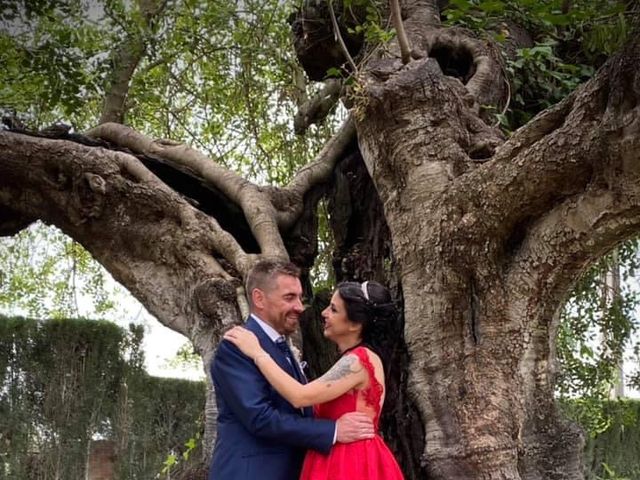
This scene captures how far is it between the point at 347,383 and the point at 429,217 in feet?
3.85

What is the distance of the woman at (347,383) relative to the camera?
3396 millimetres

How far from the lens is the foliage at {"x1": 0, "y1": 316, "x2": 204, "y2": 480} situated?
8766mm

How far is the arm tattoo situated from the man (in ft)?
0.50

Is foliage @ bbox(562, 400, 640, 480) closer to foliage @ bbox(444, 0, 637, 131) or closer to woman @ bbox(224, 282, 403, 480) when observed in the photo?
foliage @ bbox(444, 0, 637, 131)

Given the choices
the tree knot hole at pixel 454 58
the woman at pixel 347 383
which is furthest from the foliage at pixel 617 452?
the woman at pixel 347 383

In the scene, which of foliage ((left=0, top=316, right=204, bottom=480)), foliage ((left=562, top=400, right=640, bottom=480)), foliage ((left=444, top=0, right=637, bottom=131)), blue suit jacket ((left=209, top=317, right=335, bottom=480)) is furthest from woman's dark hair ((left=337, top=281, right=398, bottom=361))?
foliage ((left=562, top=400, right=640, bottom=480))

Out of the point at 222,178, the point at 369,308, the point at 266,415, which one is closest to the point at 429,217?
the point at 369,308

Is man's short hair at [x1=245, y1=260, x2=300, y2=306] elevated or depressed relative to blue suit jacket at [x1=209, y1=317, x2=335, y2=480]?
elevated

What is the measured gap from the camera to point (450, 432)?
159 inches

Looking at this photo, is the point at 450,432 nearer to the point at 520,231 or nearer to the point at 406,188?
the point at 520,231

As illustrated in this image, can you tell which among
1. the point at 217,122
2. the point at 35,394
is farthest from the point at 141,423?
the point at 217,122

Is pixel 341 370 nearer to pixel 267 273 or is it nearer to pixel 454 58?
pixel 267 273

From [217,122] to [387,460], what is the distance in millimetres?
6650

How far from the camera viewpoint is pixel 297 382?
342cm
